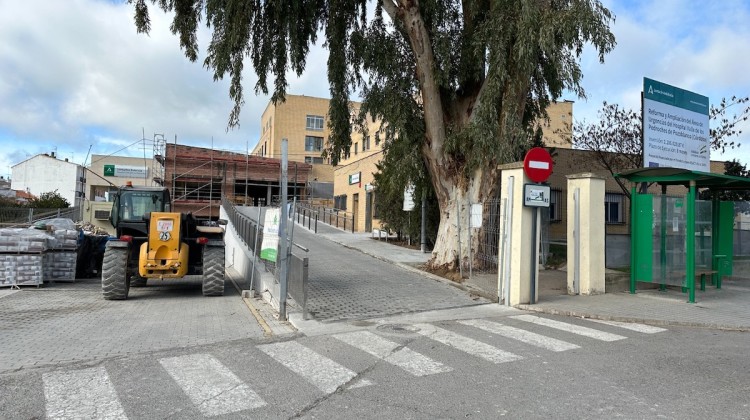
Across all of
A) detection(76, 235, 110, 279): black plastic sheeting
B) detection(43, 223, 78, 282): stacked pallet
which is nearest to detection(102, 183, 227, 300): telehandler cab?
detection(43, 223, 78, 282): stacked pallet

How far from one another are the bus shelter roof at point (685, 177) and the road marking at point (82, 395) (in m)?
10.1

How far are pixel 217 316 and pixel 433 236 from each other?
485 inches

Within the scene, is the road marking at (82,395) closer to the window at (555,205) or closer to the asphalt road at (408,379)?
the asphalt road at (408,379)

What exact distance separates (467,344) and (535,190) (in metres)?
4.34

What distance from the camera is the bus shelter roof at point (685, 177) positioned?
1010cm

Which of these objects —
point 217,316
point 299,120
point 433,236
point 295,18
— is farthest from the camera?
point 299,120

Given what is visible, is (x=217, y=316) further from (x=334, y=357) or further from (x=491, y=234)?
(x=491, y=234)

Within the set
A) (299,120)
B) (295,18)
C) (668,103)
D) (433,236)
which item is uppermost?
(299,120)

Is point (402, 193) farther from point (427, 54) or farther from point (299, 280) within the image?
point (299, 280)

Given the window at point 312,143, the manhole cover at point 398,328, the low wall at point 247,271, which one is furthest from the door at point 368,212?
the window at point 312,143

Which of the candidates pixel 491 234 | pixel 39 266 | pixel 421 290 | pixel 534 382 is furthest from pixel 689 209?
pixel 39 266

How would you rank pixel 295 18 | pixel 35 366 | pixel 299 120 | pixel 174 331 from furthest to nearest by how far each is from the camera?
pixel 299 120 → pixel 295 18 → pixel 174 331 → pixel 35 366

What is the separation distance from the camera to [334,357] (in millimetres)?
6262

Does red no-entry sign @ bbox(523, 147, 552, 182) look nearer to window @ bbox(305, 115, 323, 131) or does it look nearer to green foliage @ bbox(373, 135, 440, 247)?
green foliage @ bbox(373, 135, 440, 247)
